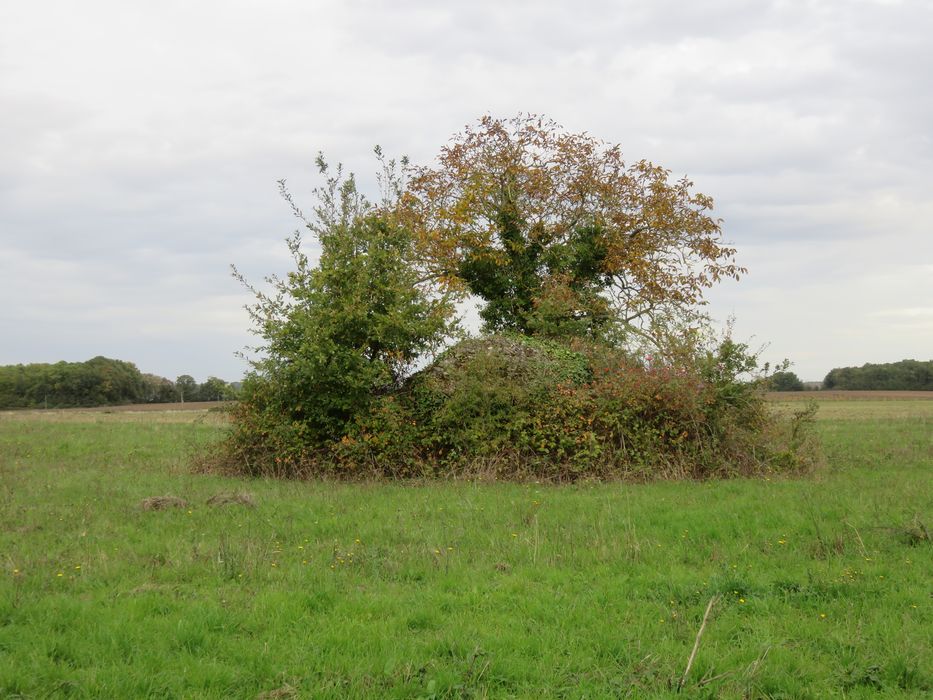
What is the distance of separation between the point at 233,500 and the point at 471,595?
584cm

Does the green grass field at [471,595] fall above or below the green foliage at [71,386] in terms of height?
below

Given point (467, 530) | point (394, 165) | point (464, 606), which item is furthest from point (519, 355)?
point (464, 606)

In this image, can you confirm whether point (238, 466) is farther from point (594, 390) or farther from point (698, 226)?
point (698, 226)

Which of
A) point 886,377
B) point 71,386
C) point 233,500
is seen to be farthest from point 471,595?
point 71,386

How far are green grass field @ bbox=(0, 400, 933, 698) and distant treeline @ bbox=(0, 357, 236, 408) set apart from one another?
7230 centimetres

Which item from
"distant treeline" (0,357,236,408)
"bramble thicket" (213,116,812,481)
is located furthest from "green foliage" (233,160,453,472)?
"distant treeline" (0,357,236,408)

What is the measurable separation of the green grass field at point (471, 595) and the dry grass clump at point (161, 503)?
Result: 163 mm

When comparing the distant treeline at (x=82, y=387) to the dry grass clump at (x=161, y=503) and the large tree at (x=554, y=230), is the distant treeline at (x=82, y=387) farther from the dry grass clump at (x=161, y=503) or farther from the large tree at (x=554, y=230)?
the dry grass clump at (x=161, y=503)

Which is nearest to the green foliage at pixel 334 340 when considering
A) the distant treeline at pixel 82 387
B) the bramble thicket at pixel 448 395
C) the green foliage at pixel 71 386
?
the bramble thicket at pixel 448 395

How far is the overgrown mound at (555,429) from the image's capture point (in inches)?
A: 574

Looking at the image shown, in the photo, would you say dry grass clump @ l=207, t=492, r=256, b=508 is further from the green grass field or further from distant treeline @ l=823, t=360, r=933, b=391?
distant treeline @ l=823, t=360, r=933, b=391

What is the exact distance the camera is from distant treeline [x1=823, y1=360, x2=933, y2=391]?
A: 70688mm

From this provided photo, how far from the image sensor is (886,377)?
73438 mm

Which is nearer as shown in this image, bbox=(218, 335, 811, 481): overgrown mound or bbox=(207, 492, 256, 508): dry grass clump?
bbox=(207, 492, 256, 508): dry grass clump
